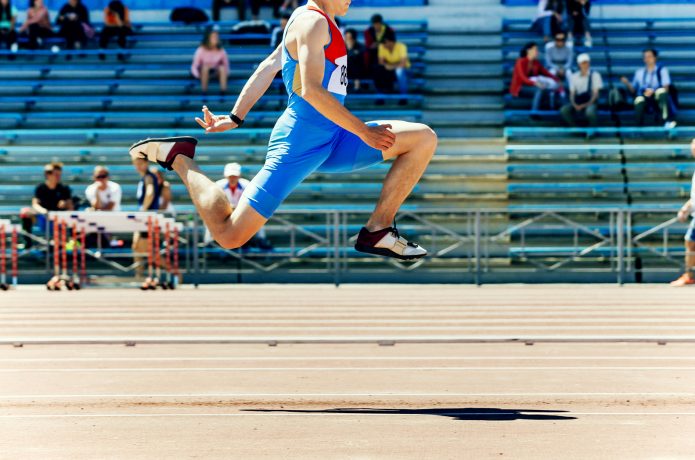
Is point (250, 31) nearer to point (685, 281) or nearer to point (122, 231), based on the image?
point (122, 231)

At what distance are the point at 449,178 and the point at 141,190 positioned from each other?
5979 millimetres

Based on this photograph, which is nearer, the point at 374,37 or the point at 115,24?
the point at 374,37

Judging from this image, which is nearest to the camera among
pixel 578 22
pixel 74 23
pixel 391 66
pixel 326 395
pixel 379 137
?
pixel 326 395

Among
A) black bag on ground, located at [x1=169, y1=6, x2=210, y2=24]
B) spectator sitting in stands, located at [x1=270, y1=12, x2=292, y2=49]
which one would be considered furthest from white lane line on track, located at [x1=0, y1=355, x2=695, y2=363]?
black bag on ground, located at [x1=169, y1=6, x2=210, y2=24]

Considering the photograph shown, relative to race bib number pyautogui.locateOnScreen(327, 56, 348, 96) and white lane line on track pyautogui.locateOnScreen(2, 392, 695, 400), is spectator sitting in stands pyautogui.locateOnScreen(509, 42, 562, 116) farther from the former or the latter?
white lane line on track pyautogui.locateOnScreen(2, 392, 695, 400)

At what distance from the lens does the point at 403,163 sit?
7.56m

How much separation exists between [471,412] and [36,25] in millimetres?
21148

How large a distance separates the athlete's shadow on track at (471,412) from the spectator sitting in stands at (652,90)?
16.8 meters

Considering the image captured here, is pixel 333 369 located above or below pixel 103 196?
below

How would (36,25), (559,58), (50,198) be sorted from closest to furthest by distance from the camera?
Result: (50,198), (559,58), (36,25)

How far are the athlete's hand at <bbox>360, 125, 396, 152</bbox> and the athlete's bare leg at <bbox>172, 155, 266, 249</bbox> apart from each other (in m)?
0.78

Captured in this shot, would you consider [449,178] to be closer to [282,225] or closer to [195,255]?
[282,225]

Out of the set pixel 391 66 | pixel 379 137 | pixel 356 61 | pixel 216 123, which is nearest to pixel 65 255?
pixel 356 61

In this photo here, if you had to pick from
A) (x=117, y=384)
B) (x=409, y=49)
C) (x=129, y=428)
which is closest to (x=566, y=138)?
(x=409, y=49)
